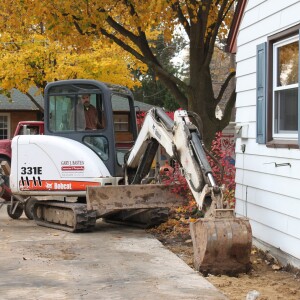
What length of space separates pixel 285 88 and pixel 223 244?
2.28 meters

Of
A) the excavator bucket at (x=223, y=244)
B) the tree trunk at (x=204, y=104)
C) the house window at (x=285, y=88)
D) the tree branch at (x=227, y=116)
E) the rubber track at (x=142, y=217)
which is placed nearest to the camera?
the excavator bucket at (x=223, y=244)

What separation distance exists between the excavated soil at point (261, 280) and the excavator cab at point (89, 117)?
298 centimetres

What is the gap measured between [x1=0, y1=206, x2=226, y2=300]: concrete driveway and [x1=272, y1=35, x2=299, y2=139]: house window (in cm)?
231

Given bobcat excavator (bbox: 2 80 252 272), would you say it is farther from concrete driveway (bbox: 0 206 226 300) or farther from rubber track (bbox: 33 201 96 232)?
concrete driveway (bbox: 0 206 226 300)

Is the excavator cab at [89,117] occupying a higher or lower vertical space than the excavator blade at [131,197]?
higher

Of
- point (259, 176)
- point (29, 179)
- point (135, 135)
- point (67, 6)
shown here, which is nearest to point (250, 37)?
point (259, 176)

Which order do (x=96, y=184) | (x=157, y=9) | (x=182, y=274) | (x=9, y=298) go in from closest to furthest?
(x=9, y=298) → (x=182, y=274) → (x=96, y=184) → (x=157, y=9)

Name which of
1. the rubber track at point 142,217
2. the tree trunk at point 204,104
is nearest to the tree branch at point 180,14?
the tree trunk at point 204,104

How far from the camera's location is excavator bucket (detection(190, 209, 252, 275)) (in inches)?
337

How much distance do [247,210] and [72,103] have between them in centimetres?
449

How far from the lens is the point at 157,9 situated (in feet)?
51.6

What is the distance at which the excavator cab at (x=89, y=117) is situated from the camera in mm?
13070

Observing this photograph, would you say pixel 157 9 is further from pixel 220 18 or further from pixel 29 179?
pixel 29 179

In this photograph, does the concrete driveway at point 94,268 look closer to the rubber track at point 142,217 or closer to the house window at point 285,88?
the rubber track at point 142,217
